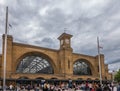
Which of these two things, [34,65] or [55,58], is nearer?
[34,65]

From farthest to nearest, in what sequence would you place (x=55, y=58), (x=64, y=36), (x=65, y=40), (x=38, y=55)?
(x=64, y=36) → (x=65, y=40) → (x=55, y=58) → (x=38, y=55)

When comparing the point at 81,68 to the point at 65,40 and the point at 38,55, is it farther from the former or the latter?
the point at 38,55

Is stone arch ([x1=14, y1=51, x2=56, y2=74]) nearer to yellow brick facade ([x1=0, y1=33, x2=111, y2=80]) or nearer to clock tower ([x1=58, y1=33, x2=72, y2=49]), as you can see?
yellow brick facade ([x1=0, y1=33, x2=111, y2=80])

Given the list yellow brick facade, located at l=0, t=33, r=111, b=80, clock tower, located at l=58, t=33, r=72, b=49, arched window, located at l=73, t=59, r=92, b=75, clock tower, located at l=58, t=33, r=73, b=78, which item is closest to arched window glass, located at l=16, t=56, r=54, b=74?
yellow brick facade, located at l=0, t=33, r=111, b=80

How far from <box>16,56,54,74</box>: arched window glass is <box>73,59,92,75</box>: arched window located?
690 cm

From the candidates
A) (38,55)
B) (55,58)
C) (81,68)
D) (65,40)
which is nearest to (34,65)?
(38,55)

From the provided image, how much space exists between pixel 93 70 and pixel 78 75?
7.07 meters

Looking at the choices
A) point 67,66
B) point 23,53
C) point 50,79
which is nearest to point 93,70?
point 67,66

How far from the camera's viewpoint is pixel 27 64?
40469 millimetres

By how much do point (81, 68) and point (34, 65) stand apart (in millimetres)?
12916

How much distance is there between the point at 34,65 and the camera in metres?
41.9

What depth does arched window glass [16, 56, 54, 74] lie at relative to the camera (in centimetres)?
3987

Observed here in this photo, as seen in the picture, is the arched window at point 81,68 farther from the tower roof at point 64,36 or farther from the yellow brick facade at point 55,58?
the tower roof at point 64,36

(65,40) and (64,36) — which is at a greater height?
(64,36)
